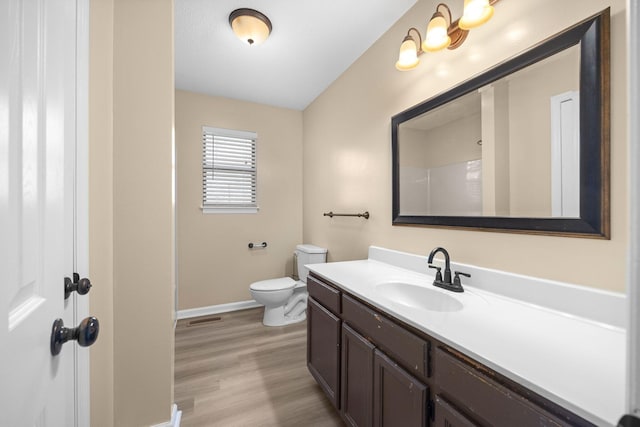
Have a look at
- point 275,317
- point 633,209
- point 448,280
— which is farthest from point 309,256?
point 633,209

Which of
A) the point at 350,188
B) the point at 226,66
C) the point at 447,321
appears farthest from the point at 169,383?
the point at 226,66

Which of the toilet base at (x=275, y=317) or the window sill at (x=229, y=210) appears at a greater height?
the window sill at (x=229, y=210)

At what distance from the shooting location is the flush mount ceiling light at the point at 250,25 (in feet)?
5.43

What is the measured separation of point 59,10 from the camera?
610 mm

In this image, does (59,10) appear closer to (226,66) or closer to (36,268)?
(36,268)

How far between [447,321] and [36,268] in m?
1.12

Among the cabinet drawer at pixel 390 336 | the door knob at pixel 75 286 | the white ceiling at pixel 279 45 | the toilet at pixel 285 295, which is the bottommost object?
the toilet at pixel 285 295

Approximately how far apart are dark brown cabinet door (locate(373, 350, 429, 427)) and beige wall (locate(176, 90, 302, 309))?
7.56 ft

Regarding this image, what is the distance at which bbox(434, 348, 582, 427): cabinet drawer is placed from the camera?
55 centimetres

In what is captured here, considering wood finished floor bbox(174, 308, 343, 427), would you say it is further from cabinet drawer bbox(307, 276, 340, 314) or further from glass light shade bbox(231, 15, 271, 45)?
glass light shade bbox(231, 15, 271, 45)

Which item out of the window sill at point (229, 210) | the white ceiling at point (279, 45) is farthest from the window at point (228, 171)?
the white ceiling at point (279, 45)

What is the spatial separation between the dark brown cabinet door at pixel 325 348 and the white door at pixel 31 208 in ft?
3.54

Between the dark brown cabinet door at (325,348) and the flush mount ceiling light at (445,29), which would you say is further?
the dark brown cabinet door at (325,348)

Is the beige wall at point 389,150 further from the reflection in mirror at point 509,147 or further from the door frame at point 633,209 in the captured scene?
the door frame at point 633,209
